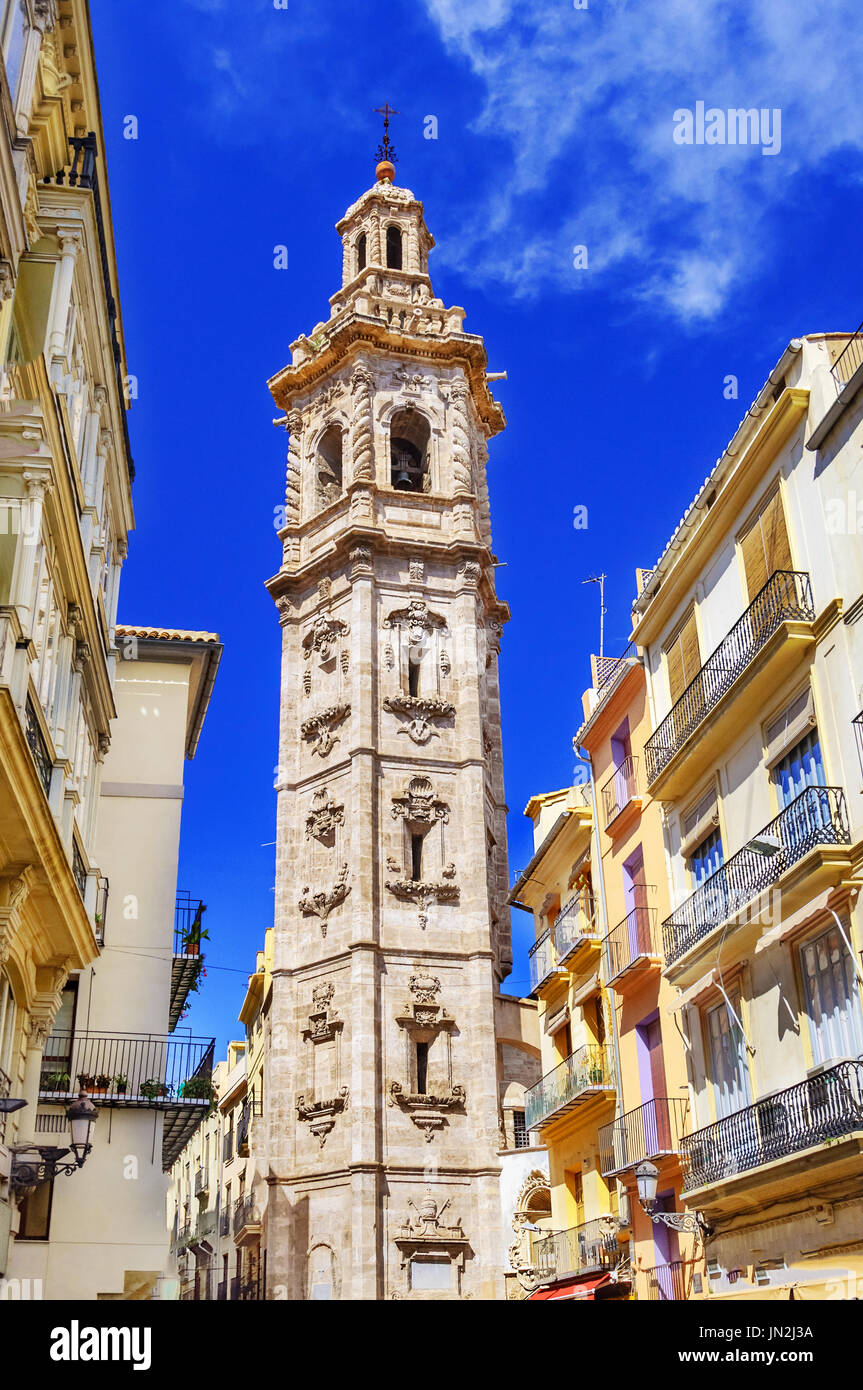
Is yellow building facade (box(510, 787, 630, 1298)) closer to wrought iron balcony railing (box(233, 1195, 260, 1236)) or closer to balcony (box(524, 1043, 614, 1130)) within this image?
balcony (box(524, 1043, 614, 1130))

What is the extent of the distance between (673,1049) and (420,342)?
24336 mm

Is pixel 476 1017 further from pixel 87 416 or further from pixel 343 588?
pixel 87 416

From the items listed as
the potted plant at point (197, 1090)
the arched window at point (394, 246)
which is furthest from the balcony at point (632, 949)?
the arched window at point (394, 246)

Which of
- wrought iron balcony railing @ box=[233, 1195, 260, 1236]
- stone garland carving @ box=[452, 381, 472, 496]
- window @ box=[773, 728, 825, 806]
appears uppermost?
stone garland carving @ box=[452, 381, 472, 496]

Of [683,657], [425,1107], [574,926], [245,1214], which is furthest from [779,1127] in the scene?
[245,1214]

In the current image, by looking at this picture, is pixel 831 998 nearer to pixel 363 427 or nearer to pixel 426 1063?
pixel 426 1063

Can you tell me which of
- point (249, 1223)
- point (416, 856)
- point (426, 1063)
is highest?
point (416, 856)

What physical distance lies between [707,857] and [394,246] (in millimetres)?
29789

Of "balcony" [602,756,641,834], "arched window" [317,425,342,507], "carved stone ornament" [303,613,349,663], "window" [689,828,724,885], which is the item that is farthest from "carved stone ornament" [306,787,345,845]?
"window" [689,828,724,885]

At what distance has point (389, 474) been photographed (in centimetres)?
3625

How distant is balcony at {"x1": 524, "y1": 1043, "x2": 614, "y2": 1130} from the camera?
2144cm

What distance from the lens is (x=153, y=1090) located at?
19.3 m

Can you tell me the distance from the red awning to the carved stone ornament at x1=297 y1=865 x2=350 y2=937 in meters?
10.3
